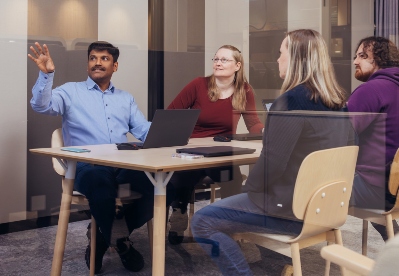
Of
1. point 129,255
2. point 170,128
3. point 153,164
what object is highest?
point 170,128

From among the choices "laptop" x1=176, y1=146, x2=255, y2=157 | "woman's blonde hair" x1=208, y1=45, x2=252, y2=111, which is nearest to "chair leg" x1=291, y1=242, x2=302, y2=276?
"laptop" x1=176, y1=146, x2=255, y2=157

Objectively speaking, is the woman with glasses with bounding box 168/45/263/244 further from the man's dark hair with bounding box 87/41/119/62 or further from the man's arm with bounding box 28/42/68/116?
the man's arm with bounding box 28/42/68/116

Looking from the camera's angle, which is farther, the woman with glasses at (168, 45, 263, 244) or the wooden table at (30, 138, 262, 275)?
the woman with glasses at (168, 45, 263, 244)

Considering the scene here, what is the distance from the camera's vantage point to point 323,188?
5.87 feet

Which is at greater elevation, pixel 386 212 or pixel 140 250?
pixel 386 212

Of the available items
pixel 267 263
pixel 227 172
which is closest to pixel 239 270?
pixel 267 263

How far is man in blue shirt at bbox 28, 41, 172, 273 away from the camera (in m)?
1.90

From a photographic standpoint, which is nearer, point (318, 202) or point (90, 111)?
point (318, 202)

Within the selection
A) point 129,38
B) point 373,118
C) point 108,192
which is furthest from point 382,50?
point 108,192

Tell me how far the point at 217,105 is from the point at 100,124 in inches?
21.0

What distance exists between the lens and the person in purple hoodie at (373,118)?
82.9 inches

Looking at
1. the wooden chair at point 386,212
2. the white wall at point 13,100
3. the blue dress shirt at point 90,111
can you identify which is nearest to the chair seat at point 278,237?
the wooden chair at point 386,212

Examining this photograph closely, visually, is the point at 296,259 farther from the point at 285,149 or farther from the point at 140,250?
the point at 140,250

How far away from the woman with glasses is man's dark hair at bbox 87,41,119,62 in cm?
33
